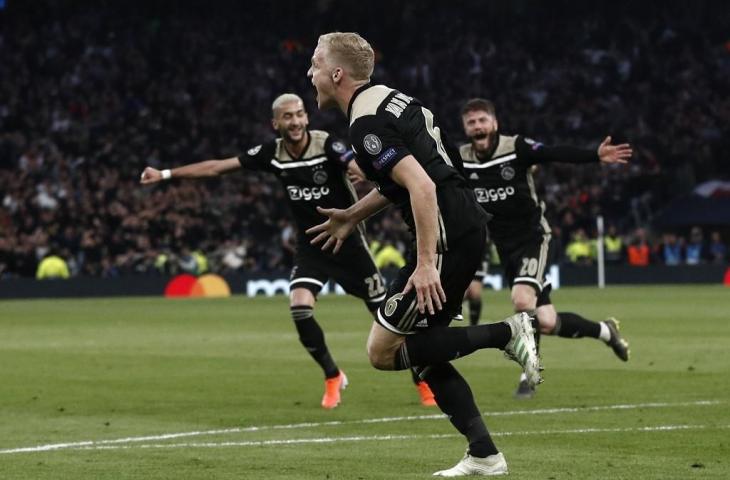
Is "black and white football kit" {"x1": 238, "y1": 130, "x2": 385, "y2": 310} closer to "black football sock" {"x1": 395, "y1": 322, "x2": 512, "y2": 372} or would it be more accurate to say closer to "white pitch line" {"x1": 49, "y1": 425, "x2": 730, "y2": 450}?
"white pitch line" {"x1": 49, "y1": 425, "x2": 730, "y2": 450}

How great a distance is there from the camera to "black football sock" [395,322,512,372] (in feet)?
25.7

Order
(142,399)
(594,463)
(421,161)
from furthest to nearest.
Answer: (142,399), (594,463), (421,161)

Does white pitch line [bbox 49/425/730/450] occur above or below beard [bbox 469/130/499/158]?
below

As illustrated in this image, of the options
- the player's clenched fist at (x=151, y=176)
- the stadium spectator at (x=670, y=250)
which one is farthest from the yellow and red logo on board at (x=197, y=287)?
the player's clenched fist at (x=151, y=176)

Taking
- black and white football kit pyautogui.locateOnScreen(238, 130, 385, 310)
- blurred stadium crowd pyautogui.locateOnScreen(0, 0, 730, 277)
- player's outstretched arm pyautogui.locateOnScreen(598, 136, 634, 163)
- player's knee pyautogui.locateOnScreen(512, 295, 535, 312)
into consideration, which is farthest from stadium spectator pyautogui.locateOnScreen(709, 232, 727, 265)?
player's outstretched arm pyautogui.locateOnScreen(598, 136, 634, 163)

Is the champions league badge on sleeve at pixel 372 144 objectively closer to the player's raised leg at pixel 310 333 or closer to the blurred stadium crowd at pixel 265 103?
the player's raised leg at pixel 310 333

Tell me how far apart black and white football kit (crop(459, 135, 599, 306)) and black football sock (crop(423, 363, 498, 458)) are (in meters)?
5.32

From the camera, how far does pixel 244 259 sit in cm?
4012

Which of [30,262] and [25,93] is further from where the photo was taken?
[25,93]

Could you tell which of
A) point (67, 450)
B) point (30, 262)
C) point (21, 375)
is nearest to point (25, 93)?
point (30, 262)

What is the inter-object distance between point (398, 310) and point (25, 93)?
37504 millimetres

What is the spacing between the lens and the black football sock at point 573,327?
13414 mm

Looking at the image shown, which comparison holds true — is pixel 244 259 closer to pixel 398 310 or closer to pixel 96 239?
pixel 96 239

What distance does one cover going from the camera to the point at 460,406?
26.1 feet
